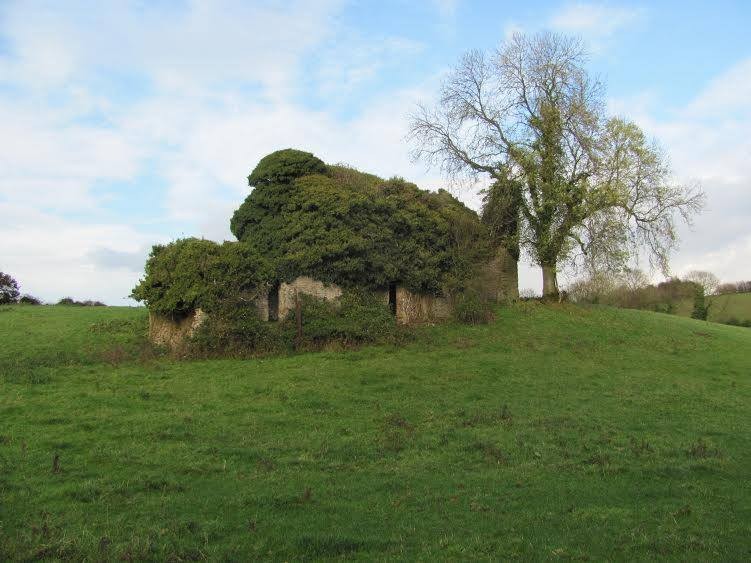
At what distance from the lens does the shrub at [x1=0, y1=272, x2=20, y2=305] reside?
4125cm

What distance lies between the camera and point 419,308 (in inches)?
1242

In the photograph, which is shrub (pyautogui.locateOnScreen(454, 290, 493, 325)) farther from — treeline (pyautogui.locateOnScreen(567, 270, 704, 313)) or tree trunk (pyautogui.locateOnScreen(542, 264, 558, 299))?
treeline (pyautogui.locateOnScreen(567, 270, 704, 313))

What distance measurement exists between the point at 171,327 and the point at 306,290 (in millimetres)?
5924

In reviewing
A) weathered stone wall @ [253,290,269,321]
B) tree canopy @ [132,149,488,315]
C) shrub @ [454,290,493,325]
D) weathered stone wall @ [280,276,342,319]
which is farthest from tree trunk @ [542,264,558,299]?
weathered stone wall @ [253,290,269,321]

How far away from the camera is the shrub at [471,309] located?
3095cm

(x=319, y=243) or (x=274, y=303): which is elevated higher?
(x=319, y=243)

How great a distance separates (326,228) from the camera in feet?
92.5

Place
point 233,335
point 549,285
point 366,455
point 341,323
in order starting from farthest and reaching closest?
point 549,285
point 341,323
point 233,335
point 366,455

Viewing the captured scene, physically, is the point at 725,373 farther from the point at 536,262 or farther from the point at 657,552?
the point at 657,552

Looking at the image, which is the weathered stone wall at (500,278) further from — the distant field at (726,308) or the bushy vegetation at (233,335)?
the distant field at (726,308)

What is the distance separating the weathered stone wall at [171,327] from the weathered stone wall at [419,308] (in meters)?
10.2

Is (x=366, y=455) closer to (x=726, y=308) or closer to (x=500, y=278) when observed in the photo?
(x=500, y=278)

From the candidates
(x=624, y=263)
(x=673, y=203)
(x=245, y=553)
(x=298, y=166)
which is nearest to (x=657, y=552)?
(x=245, y=553)

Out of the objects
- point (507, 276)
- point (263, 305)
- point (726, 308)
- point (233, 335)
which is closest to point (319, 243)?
point (263, 305)
